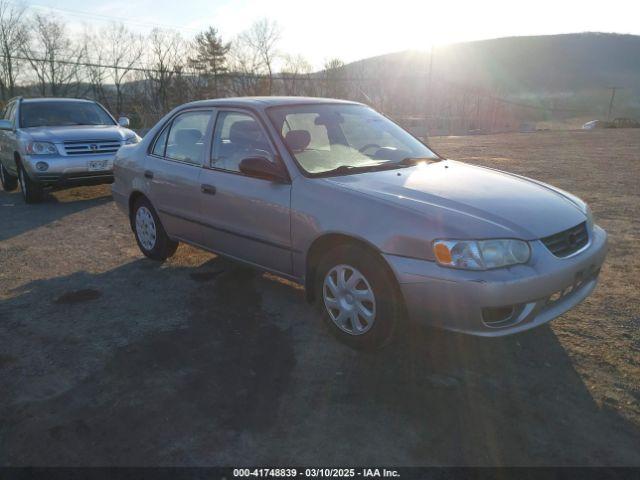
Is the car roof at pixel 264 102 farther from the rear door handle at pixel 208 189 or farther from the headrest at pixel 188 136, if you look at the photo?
the rear door handle at pixel 208 189

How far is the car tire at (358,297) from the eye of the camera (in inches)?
117

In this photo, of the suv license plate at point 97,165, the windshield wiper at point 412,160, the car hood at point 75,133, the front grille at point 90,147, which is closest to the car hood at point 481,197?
the windshield wiper at point 412,160

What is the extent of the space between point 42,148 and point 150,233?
13.2ft

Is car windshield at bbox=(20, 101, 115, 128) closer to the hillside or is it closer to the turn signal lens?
the turn signal lens

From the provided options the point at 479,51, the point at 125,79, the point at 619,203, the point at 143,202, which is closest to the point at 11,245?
the point at 143,202

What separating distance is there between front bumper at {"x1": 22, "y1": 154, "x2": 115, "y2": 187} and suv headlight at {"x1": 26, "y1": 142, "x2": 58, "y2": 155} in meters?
0.08

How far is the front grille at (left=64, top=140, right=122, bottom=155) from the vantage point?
7930 millimetres

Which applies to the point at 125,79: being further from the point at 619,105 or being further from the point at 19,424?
the point at 619,105

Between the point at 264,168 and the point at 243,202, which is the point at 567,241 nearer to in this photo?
the point at 264,168

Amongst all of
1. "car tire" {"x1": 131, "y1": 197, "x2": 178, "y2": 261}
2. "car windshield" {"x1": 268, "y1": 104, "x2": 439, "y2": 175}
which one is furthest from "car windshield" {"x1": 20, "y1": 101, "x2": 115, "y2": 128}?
"car windshield" {"x1": 268, "y1": 104, "x2": 439, "y2": 175}

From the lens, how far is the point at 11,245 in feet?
19.5

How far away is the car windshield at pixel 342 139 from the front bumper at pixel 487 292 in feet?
3.61

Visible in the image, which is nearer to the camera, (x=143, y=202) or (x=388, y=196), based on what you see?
(x=388, y=196)

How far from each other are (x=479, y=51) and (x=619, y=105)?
162 feet
